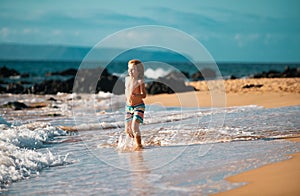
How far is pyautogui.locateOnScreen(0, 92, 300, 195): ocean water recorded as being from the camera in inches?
191

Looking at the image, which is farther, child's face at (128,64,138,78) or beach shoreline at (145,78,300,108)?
beach shoreline at (145,78,300,108)

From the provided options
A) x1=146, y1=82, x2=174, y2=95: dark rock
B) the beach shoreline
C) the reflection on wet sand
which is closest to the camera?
the reflection on wet sand

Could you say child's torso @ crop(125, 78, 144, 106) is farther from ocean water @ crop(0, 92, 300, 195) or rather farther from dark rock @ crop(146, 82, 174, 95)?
dark rock @ crop(146, 82, 174, 95)

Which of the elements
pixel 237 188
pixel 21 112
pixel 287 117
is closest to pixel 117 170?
pixel 237 188

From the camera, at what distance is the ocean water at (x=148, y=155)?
4.86 metres

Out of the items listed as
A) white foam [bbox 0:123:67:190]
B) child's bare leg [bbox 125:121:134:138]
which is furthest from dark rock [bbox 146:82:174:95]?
child's bare leg [bbox 125:121:134:138]

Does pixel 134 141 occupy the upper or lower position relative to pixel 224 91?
lower

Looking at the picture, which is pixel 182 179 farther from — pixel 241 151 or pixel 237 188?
pixel 241 151

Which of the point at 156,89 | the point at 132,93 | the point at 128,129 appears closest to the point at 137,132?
the point at 128,129

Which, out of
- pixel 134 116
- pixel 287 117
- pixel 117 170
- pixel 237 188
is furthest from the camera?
pixel 287 117

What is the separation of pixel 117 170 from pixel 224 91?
14101 millimetres

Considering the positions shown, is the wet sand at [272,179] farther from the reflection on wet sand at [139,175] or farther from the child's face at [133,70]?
the child's face at [133,70]

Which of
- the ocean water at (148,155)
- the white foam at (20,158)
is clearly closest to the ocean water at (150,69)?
the ocean water at (148,155)

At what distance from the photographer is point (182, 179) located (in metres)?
4.99
